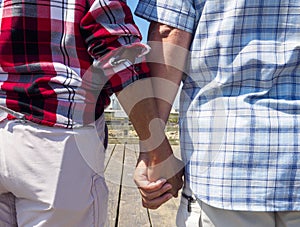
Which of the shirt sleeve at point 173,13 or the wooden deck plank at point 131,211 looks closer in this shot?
the shirt sleeve at point 173,13

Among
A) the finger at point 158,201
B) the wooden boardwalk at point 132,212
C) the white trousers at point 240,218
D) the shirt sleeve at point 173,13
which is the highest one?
the shirt sleeve at point 173,13

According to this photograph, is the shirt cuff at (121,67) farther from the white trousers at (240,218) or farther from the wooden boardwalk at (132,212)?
the wooden boardwalk at (132,212)

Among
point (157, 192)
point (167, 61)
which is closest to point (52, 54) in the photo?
point (167, 61)

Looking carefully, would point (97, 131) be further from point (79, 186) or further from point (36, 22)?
point (36, 22)

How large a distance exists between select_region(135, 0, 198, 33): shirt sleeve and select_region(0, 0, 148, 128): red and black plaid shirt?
12 cm

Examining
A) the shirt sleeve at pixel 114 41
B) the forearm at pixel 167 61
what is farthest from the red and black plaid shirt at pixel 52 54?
the forearm at pixel 167 61

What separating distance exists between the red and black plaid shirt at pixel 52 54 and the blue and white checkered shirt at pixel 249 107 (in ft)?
0.64

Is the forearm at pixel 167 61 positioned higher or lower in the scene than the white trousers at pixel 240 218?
higher

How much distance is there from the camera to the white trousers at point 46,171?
81cm

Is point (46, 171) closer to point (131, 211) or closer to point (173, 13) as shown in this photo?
point (173, 13)

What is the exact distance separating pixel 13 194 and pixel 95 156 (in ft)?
0.54

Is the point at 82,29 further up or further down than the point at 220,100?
further up

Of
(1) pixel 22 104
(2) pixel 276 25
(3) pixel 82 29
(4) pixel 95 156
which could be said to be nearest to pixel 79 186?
(4) pixel 95 156

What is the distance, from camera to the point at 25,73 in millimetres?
822
